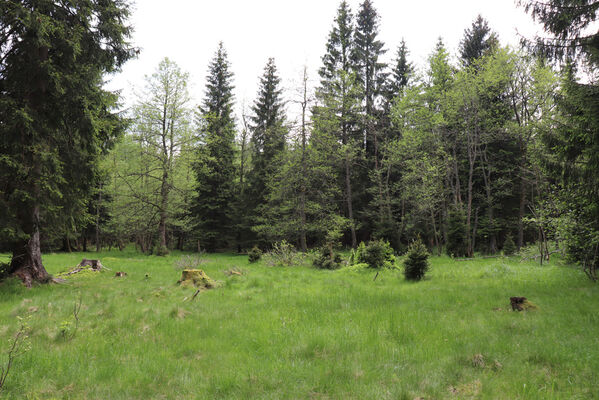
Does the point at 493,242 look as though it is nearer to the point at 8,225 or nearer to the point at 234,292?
the point at 234,292

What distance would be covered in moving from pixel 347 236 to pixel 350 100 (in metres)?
13.3

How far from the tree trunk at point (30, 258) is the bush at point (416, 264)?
1154 cm

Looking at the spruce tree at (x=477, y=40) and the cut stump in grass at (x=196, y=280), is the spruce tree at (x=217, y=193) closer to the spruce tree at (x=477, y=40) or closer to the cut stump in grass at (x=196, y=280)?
the cut stump in grass at (x=196, y=280)

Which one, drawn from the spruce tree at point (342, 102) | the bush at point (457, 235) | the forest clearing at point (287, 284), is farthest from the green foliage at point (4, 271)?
the bush at point (457, 235)

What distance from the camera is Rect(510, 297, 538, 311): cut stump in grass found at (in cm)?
608

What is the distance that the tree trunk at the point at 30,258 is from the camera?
8609 mm

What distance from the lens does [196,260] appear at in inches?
571

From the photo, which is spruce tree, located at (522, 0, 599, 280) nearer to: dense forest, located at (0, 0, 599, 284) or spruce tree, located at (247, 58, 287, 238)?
dense forest, located at (0, 0, 599, 284)

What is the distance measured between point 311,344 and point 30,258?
9348 mm

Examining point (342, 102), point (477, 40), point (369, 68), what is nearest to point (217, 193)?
point (342, 102)

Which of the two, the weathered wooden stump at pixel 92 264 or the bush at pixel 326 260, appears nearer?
the weathered wooden stump at pixel 92 264

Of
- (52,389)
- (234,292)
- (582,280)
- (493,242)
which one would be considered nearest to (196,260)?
(234,292)

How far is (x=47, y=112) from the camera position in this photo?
8828 mm

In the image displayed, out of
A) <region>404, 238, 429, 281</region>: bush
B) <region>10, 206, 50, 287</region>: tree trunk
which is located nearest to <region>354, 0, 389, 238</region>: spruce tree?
<region>404, 238, 429, 281</region>: bush
